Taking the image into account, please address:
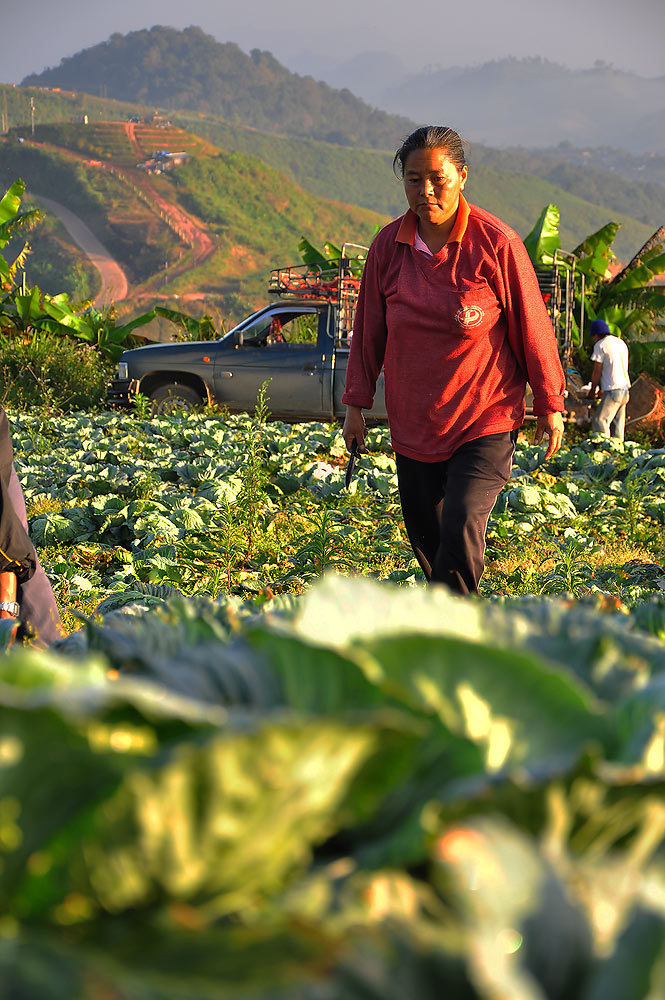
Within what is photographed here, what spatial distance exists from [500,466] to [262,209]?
4038 inches

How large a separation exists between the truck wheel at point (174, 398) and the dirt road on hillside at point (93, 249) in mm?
77646

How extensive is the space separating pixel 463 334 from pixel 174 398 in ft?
28.2

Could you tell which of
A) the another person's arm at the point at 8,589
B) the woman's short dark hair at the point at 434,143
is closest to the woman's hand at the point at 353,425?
the woman's short dark hair at the point at 434,143

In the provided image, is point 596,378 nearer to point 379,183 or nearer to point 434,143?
point 434,143

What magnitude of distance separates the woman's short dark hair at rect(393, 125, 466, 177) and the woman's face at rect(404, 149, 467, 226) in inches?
0.7

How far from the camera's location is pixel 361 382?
379cm

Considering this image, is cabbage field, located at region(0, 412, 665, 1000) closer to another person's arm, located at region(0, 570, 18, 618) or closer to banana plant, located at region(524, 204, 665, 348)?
another person's arm, located at region(0, 570, 18, 618)

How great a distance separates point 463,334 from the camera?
10.9ft

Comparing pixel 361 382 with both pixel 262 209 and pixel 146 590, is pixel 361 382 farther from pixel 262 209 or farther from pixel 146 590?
pixel 262 209

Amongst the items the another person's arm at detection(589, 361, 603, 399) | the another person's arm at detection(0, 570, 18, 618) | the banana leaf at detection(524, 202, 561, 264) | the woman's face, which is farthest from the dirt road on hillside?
the another person's arm at detection(0, 570, 18, 618)

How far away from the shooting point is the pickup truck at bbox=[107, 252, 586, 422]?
11.0 m

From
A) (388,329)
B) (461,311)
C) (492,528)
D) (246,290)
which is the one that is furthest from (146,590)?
(246,290)

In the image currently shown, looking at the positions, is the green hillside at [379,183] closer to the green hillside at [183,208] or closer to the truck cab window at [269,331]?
the green hillside at [183,208]

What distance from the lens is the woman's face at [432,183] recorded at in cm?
318
